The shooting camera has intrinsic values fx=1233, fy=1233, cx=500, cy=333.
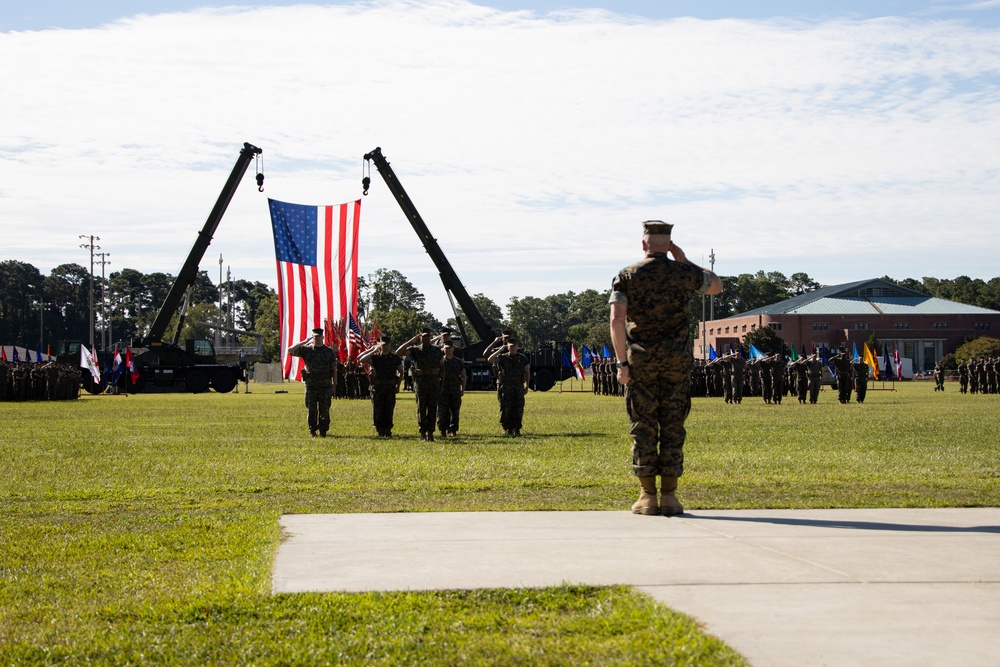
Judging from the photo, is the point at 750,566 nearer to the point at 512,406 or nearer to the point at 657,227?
the point at 657,227

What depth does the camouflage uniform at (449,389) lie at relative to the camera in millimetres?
18828

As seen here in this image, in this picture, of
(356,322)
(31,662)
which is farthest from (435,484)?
(356,322)

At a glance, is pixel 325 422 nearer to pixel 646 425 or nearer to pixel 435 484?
pixel 435 484

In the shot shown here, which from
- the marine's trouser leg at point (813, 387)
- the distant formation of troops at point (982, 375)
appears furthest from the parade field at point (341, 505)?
the distant formation of troops at point (982, 375)

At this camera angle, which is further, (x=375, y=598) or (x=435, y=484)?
(x=435, y=484)

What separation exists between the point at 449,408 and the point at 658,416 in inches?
435

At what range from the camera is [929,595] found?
5160mm

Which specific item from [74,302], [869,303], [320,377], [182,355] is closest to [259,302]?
[74,302]

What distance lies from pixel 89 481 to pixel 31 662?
25.3 feet

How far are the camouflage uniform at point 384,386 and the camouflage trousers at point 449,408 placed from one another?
91 centimetres

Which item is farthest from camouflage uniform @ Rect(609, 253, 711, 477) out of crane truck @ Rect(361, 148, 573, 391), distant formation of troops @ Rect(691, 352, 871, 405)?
crane truck @ Rect(361, 148, 573, 391)

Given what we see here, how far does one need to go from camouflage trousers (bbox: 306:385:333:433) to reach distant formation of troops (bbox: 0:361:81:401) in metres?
25.6

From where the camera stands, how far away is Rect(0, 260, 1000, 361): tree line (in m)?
149

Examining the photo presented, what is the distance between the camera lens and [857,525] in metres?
7.49
